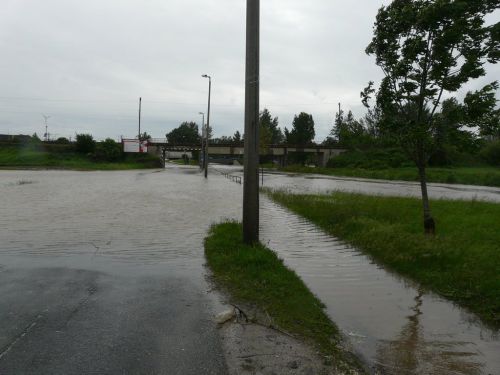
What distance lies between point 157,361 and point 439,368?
2750 millimetres

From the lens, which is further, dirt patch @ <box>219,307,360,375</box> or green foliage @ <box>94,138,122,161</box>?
green foliage @ <box>94,138,122,161</box>

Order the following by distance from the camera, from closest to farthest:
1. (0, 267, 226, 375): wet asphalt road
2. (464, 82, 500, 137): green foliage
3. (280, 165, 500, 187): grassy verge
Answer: (0, 267, 226, 375): wet asphalt road < (464, 82, 500, 137): green foliage < (280, 165, 500, 187): grassy verge

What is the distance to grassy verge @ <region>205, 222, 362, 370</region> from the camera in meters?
5.12

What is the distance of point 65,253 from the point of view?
9.12m

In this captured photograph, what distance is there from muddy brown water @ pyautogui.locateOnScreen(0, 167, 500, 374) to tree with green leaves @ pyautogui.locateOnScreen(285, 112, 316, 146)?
4468 inches

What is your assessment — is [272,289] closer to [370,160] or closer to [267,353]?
[267,353]

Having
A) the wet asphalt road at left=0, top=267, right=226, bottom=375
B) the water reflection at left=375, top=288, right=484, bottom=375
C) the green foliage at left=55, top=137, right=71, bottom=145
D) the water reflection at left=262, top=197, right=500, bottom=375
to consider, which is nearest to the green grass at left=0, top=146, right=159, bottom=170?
the green foliage at left=55, top=137, right=71, bottom=145

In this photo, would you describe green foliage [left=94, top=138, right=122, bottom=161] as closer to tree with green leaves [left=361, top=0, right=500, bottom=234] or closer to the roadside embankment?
the roadside embankment

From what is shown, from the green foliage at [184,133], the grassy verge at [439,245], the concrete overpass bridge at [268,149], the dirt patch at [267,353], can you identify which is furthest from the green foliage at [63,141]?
the dirt patch at [267,353]

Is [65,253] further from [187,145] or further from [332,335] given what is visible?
[187,145]

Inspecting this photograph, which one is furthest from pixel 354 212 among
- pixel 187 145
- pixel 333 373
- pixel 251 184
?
pixel 187 145

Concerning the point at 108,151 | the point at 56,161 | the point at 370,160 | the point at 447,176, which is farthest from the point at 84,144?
the point at 447,176

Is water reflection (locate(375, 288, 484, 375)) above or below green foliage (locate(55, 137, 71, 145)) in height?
below

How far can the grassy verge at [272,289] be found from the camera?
5.12 meters
